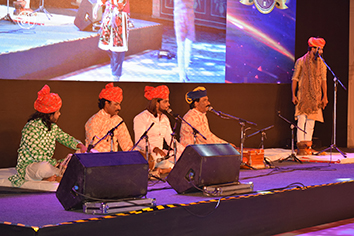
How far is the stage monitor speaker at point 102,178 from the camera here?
11.2ft

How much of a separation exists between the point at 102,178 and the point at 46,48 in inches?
118

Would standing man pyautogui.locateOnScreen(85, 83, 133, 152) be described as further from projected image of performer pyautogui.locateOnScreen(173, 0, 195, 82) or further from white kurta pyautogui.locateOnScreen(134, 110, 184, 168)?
projected image of performer pyautogui.locateOnScreen(173, 0, 195, 82)

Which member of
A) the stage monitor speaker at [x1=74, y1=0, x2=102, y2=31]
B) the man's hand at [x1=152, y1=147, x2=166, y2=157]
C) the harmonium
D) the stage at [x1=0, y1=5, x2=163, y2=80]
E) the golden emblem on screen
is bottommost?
the harmonium

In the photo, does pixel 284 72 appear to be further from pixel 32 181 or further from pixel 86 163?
pixel 86 163

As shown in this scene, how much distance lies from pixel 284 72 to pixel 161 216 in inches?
231

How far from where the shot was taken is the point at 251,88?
8.51 m

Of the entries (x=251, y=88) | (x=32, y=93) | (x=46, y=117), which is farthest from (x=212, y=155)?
(x=251, y=88)

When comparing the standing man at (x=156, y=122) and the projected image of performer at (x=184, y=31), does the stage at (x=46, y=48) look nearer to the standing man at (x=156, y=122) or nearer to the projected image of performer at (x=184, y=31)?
the standing man at (x=156, y=122)

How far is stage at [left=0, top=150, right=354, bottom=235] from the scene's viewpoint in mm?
3234

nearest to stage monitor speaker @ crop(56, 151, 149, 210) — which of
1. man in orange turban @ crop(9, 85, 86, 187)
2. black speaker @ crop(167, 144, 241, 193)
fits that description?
black speaker @ crop(167, 144, 241, 193)

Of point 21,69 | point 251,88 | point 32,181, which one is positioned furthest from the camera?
point 251,88

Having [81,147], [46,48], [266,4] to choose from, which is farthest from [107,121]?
[266,4]

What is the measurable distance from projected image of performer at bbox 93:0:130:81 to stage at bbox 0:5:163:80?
10 cm

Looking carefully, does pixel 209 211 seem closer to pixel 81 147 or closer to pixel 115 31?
pixel 81 147
